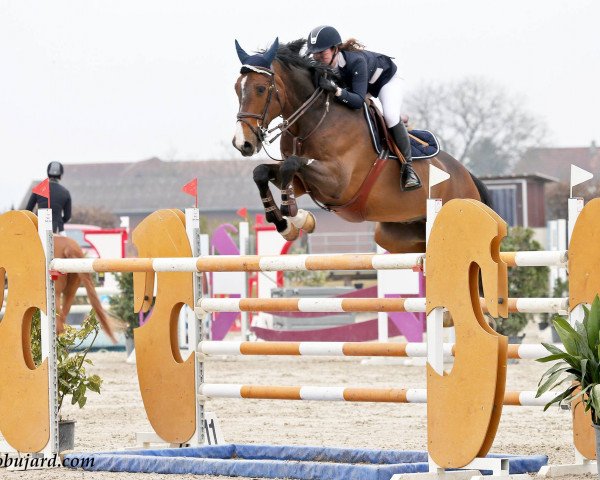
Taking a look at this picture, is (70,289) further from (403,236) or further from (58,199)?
(403,236)

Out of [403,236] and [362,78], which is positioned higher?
[362,78]

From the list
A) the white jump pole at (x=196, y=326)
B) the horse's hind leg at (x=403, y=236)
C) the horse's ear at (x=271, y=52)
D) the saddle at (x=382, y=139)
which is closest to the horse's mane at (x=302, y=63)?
the horse's ear at (x=271, y=52)

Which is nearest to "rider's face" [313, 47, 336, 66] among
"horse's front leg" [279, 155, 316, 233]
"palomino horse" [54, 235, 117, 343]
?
"horse's front leg" [279, 155, 316, 233]

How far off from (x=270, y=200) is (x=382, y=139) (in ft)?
3.09

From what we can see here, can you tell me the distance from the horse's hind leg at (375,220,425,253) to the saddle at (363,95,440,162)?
386mm

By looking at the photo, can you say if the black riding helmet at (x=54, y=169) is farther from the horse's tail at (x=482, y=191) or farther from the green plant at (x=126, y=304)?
the horse's tail at (x=482, y=191)

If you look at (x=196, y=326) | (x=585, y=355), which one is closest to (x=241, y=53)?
(x=196, y=326)

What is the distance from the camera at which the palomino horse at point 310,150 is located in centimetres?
508

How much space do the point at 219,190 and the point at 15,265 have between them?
145ft

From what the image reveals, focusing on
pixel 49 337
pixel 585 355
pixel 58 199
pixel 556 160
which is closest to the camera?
pixel 585 355

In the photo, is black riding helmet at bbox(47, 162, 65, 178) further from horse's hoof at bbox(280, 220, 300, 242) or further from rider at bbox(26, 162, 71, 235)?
horse's hoof at bbox(280, 220, 300, 242)

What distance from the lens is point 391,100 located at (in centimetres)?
571

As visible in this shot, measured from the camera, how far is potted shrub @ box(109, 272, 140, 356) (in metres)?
10.5

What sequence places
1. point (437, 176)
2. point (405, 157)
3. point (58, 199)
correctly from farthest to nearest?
point (58, 199), point (405, 157), point (437, 176)
